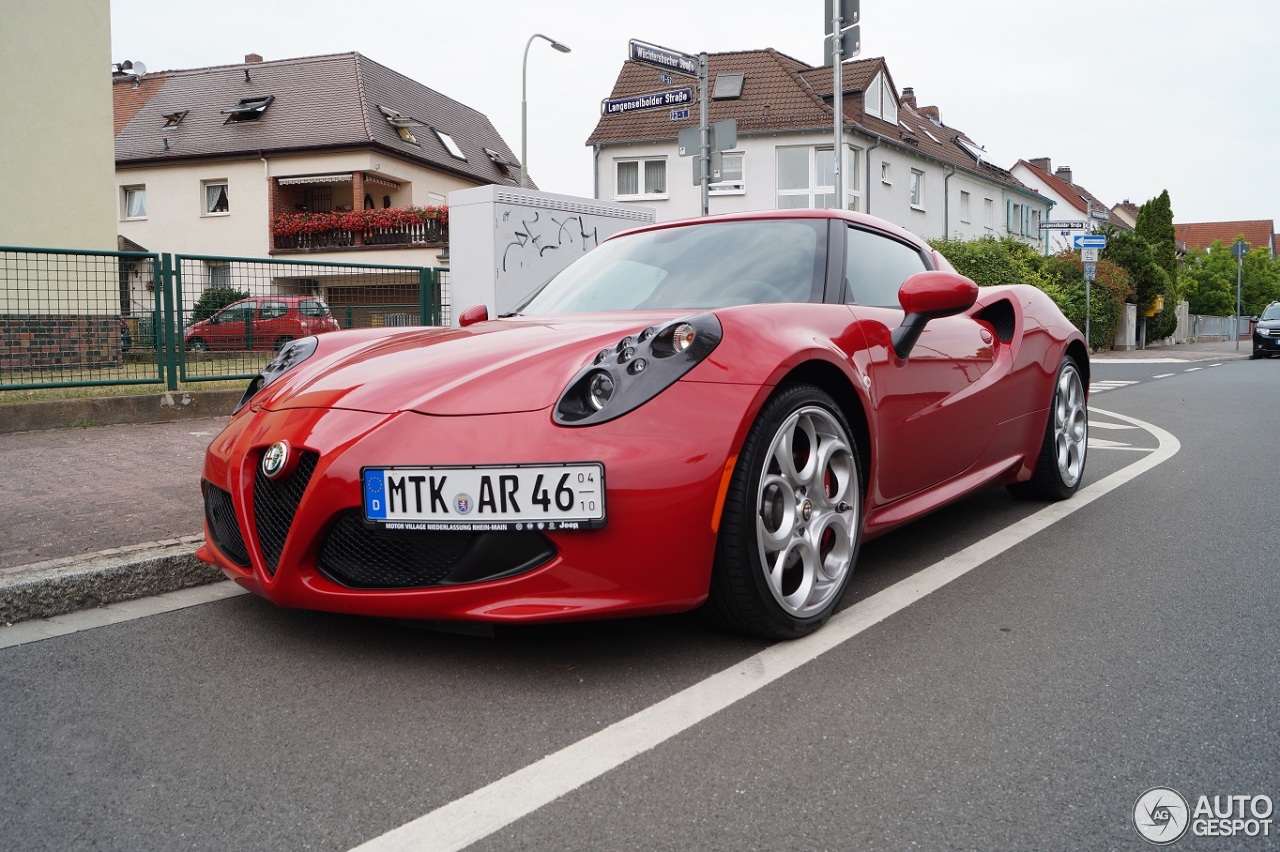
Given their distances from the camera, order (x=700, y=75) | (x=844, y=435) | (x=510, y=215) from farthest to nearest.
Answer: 1. (x=700, y=75)
2. (x=510, y=215)
3. (x=844, y=435)

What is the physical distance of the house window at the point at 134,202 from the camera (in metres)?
33.8

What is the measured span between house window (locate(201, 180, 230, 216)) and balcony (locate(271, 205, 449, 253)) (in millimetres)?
2281

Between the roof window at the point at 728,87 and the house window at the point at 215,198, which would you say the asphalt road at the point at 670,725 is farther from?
the house window at the point at 215,198

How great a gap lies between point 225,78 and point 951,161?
24449mm

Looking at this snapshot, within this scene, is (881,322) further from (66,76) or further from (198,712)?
(66,76)

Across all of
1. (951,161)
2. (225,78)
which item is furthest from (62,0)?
(951,161)

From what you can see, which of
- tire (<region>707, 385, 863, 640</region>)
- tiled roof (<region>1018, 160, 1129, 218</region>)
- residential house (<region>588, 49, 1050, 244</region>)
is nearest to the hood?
tire (<region>707, 385, 863, 640</region>)

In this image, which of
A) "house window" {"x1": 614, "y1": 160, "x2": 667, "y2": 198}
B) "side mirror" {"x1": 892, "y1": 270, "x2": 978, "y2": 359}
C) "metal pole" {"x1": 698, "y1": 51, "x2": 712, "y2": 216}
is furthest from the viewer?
"house window" {"x1": 614, "y1": 160, "x2": 667, "y2": 198}

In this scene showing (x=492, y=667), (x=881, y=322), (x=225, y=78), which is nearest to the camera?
(x=492, y=667)

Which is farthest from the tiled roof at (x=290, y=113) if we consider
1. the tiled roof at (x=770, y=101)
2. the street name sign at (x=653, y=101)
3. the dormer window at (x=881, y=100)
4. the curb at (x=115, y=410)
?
the curb at (x=115, y=410)

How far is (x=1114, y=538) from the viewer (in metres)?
4.29

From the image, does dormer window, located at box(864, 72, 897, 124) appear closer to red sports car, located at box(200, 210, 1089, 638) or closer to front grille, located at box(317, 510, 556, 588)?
red sports car, located at box(200, 210, 1089, 638)

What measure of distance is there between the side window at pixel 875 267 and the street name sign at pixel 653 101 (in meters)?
7.40

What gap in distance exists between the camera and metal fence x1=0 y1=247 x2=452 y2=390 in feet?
24.7
